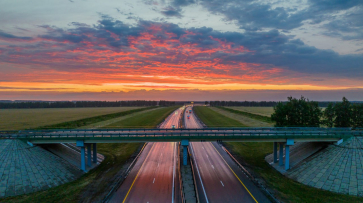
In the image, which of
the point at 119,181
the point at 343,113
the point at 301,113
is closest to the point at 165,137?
the point at 119,181

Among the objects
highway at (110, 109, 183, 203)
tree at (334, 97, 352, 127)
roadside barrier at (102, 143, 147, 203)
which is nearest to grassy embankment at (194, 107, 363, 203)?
highway at (110, 109, 183, 203)

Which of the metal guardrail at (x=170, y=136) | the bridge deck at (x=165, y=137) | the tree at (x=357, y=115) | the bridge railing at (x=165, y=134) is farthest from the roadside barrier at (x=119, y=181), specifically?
the tree at (x=357, y=115)

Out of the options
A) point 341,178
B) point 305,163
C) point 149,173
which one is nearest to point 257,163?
point 305,163

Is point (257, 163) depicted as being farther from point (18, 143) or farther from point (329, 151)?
point (18, 143)

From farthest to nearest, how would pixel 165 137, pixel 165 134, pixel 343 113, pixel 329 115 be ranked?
pixel 329 115 < pixel 343 113 < pixel 165 134 < pixel 165 137

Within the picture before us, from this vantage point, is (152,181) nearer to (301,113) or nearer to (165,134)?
(165,134)

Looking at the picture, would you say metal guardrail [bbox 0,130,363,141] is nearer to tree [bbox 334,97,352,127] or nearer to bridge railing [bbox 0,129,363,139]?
bridge railing [bbox 0,129,363,139]
